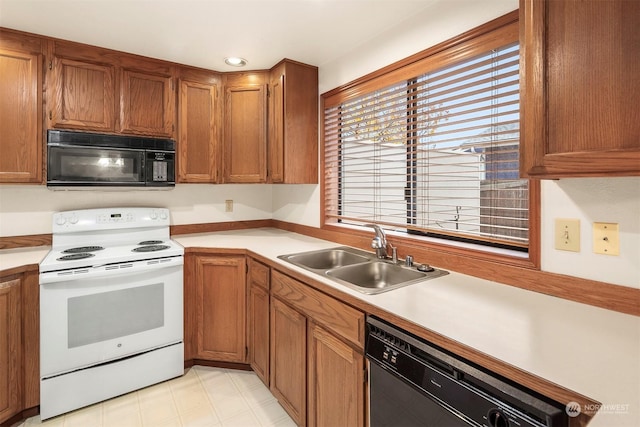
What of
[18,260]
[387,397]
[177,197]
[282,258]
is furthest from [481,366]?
[177,197]

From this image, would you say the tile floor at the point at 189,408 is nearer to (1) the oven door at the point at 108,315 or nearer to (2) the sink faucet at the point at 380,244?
(1) the oven door at the point at 108,315

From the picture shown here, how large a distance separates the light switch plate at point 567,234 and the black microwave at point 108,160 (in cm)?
243

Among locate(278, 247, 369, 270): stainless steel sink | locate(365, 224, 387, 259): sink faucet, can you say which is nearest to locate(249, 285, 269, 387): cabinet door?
locate(278, 247, 369, 270): stainless steel sink

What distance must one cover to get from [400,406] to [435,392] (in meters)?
0.20

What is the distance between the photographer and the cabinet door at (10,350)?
1.72 meters

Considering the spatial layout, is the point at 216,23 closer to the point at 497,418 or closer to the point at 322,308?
the point at 322,308

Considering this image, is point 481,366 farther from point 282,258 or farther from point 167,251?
point 167,251

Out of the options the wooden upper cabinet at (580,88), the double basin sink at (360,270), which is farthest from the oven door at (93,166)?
the wooden upper cabinet at (580,88)

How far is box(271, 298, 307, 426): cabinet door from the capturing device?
5.44ft

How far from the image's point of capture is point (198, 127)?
2582 mm

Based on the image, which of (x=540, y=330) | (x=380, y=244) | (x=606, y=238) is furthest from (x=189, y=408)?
(x=606, y=238)

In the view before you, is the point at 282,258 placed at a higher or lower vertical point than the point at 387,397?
higher

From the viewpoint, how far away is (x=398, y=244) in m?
1.89

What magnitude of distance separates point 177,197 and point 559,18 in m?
2.73
